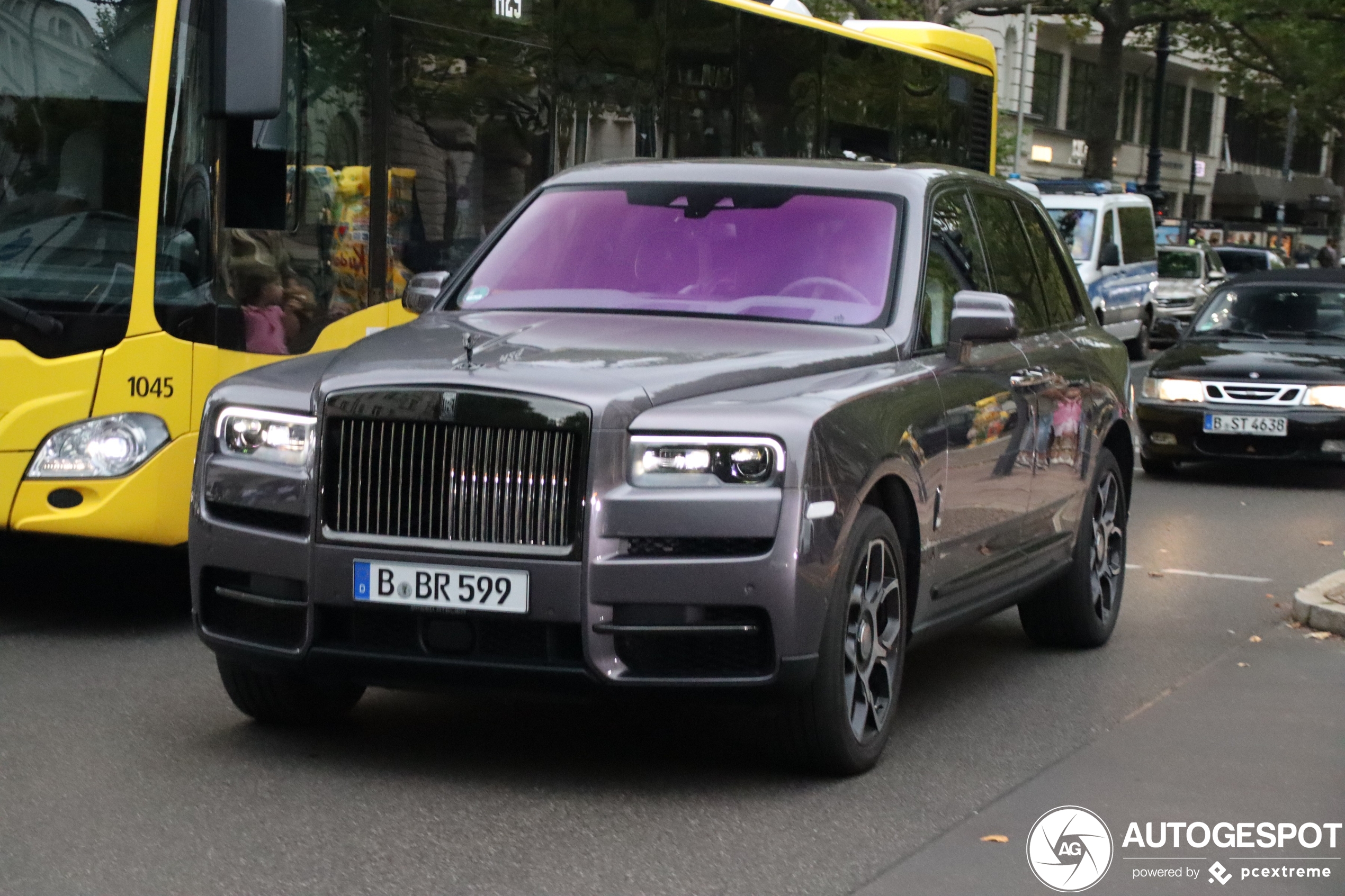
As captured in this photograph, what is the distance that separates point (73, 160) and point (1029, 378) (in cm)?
368

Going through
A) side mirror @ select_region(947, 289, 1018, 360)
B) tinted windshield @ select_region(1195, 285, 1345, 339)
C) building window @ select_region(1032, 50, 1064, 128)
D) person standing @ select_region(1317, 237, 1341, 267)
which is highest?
building window @ select_region(1032, 50, 1064, 128)

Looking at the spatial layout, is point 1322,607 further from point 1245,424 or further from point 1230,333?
point 1230,333

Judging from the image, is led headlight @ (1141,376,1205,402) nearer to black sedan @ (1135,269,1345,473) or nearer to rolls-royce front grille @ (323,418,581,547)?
black sedan @ (1135,269,1345,473)

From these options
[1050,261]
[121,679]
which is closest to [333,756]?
[121,679]

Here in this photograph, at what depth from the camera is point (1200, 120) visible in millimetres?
75125

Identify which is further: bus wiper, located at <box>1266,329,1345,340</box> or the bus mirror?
bus wiper, located at <box>1266,329,1345,340</box>

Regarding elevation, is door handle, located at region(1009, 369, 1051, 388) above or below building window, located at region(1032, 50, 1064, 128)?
below

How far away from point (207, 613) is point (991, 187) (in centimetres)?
347

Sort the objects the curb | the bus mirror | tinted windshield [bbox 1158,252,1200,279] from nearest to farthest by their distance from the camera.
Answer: the bus mirror < the curb < tinted windshield [bbox 1158,252,1200,279]

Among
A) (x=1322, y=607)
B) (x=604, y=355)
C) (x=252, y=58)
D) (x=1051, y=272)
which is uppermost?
(x=252, y=58)

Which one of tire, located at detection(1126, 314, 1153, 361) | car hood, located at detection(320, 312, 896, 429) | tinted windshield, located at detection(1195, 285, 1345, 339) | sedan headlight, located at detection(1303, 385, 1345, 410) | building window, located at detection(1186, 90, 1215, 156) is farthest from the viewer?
building window, located at detection(1186, 90, 1215, 156)

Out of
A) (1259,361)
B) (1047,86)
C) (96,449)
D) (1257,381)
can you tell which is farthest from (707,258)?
(1047,86)

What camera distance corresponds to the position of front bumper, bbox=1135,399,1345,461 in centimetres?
1504

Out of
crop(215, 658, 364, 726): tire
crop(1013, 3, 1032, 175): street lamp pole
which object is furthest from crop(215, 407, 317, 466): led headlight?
crop(1013, 3, 1032, 175): street lamp pole
